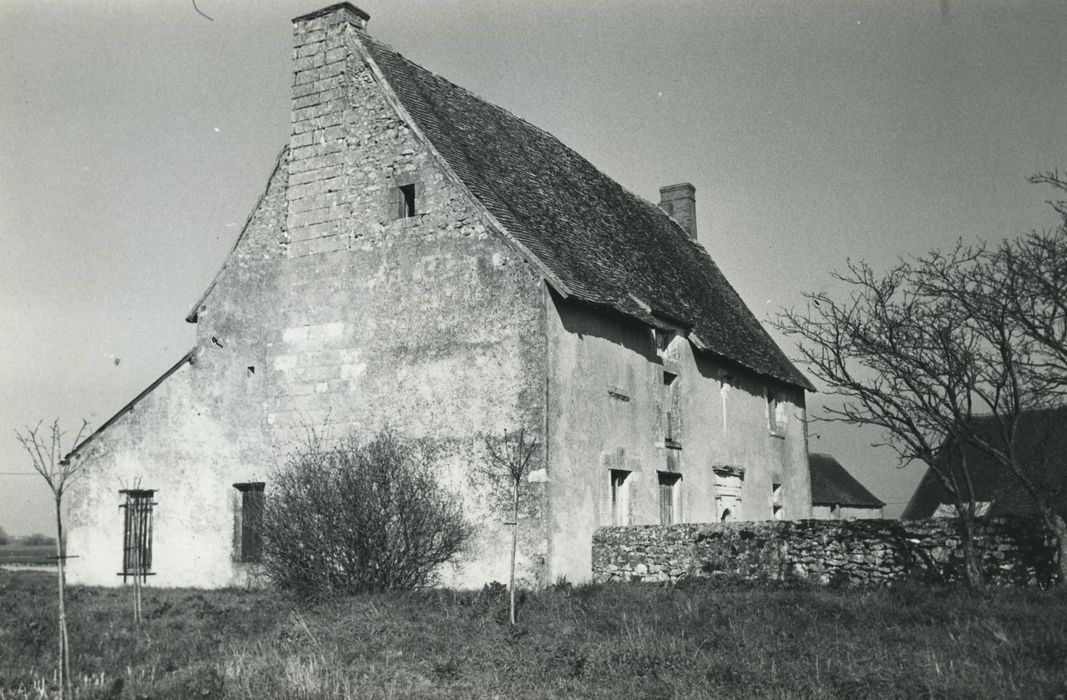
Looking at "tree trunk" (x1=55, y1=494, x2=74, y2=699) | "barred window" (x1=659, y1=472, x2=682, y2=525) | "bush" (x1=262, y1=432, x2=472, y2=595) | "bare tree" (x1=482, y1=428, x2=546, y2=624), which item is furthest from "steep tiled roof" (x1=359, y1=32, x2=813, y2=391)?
"tree trunk" (x1=55, y1=494, x2=74, y2=699)

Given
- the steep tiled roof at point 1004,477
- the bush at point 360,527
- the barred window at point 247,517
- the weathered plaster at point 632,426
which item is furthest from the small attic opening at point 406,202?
the steep tiled roof at point 1004,477

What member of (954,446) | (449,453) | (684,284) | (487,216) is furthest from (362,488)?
(684,284)

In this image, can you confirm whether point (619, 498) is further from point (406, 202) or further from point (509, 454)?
point (406, 202)

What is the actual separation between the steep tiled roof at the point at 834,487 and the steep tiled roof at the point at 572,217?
17.4 meters

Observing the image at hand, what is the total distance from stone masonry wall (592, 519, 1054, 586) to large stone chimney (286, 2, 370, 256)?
7341 millimetres

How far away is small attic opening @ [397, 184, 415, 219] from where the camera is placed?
1688cm

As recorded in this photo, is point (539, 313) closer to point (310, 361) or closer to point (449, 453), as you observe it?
point (449, 453)

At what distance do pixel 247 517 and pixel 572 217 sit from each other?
8.33 m

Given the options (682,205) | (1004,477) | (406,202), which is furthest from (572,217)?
(1004,477)

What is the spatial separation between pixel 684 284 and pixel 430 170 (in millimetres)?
7969

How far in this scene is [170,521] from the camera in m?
19.0

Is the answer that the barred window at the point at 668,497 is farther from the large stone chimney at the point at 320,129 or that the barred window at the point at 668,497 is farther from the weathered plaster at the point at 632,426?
the large stone chimney at the point at 320,129

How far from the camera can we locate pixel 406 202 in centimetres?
1698

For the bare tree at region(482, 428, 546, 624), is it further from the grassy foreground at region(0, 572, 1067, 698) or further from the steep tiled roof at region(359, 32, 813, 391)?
the steep tiled roof at region(359, 32, 813, 391)
